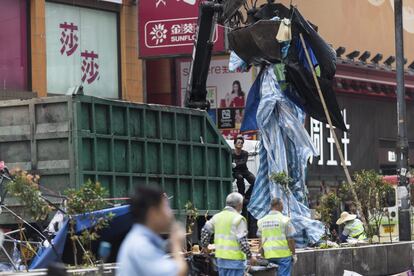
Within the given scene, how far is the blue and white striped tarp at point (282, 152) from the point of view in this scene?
58.3ft

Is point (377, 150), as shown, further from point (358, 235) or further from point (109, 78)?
point (358, 235)

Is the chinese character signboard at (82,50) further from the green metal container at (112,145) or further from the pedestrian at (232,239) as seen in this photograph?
the pedestrian at (232,239)

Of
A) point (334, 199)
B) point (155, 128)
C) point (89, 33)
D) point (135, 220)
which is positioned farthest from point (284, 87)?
point (135, 220)

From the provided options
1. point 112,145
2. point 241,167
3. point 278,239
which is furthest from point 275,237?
point 241,167

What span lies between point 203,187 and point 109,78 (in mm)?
9885

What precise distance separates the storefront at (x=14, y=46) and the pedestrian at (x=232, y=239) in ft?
35.4

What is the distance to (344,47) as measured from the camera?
3447cm

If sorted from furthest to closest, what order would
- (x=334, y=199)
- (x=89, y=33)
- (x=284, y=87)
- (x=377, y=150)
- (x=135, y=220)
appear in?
(x=377, y=150) < (x=89, y=33) < (x=334, y=199) < (x=284, y=87) < (x=135, y=220)

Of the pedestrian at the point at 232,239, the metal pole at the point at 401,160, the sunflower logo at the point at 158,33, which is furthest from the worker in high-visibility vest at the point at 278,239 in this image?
the sunflower logo at the point at 158,33

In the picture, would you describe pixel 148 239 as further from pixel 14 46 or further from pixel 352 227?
pixel 14 46

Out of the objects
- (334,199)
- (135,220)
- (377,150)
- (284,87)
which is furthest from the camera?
(377,150)

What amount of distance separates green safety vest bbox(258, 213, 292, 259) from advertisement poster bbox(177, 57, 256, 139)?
41.8ft

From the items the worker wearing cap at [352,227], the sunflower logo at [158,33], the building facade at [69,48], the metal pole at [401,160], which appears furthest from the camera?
the sunflower logo at [158,33]

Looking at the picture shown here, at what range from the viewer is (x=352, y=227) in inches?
808
